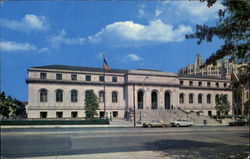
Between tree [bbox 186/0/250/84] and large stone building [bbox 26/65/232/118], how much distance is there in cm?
3300

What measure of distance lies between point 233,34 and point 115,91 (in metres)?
48.0

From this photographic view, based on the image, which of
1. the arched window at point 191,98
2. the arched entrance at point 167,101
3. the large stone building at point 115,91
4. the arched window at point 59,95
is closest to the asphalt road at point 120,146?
the large stone building at point 115,91

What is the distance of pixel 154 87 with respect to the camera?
57719mm

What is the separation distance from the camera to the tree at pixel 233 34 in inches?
310

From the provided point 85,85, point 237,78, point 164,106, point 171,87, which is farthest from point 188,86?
point 237,78

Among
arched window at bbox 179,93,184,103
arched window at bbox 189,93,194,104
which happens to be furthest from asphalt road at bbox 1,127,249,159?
arched window at bbox 189,93,194,104

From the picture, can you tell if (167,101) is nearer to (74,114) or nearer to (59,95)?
(74,114)

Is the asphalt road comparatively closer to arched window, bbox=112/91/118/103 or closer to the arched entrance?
arched window, bbox=112/91/118/103

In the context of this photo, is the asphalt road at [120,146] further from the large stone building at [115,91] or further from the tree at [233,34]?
the large stone building at [115,91]

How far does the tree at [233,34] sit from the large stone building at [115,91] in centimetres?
3300

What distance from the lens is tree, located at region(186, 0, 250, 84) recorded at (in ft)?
25.8

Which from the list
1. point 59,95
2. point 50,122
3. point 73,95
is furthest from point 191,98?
point 50,122

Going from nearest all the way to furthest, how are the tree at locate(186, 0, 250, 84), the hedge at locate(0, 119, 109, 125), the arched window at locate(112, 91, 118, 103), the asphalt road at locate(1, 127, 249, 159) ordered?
the tree at locate(186, 0, 250, 84), the asphalt road at locate(1, 127, 249, 159), the hedge at locate(0, 119, 109, 125), the arched window at locate(112, 91, 118, 103)

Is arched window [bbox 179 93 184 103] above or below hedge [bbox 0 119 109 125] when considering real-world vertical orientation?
above
